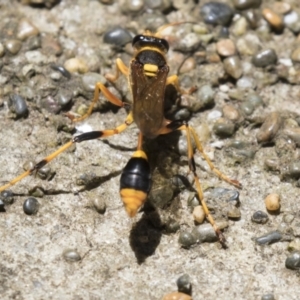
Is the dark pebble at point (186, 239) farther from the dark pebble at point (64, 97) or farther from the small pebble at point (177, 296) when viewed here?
the dark pebble at point (64, 97)

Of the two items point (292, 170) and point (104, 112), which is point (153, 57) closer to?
point (104, 112)

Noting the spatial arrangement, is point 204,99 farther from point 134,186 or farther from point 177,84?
point 134,186

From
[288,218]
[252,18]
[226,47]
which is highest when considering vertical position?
[252,18]

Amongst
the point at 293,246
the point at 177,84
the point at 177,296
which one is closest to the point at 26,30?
the point at 177,84

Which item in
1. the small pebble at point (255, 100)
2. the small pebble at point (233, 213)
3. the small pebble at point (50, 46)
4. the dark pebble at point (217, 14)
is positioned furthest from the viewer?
the dark pebble at point (217, 14)

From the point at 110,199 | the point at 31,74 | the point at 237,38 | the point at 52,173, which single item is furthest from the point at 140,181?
the point at 237,38

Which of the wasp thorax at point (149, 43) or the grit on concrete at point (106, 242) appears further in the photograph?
the wasp thorax at point (149, 43)

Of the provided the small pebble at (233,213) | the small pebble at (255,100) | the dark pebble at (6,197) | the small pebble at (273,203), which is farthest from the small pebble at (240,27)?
the dark pebble at (6,197)
